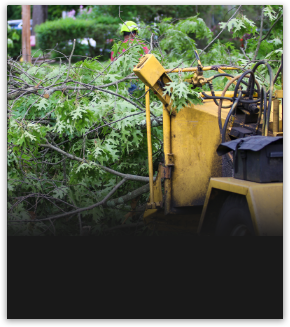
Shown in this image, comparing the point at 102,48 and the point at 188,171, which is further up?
the point at 102,48

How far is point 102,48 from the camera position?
43.0 feet

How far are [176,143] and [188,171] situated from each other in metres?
0.27

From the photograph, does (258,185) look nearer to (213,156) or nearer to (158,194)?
(213,156)

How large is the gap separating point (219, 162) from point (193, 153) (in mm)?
241

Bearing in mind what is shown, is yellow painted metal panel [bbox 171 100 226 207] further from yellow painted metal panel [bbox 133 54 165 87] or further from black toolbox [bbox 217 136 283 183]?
black toolbox [bbox 217 136 283 183]

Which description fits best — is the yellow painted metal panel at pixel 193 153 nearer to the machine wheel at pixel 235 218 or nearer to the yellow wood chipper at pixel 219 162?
the yellow wood chipper at pixel 219 162

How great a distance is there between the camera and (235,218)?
2312 millimetres

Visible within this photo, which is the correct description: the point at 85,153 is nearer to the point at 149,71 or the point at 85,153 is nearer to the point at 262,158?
the point at 149,71

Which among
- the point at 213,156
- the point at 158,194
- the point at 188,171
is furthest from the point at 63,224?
the point at 213,156

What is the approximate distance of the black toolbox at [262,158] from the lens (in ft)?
6.91

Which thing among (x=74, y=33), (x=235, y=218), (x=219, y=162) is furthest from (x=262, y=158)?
(x=74, y=33)

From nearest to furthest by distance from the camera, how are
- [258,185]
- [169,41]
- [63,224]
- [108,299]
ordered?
[258,185], [108,299], [63,224], [169,41]

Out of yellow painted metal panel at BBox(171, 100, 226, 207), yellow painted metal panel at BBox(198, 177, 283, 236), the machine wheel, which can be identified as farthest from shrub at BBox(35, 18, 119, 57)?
yellow painted metal panel at BBox(198, 177, 283, 236)

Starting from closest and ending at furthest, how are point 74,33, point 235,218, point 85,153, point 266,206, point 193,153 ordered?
point 266,206
point 235,218
point 193,153
point 85,153
point 74,33
